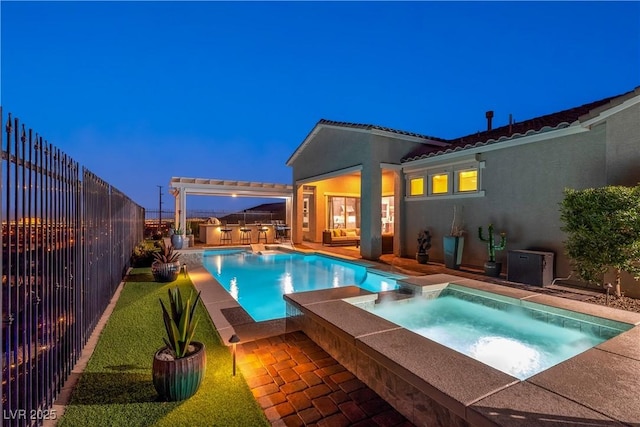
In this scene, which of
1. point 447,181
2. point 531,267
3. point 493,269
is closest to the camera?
point 531,267

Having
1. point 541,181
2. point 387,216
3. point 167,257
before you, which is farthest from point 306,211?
point 541,181

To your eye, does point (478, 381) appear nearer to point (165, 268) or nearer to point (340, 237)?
point (165, 268)

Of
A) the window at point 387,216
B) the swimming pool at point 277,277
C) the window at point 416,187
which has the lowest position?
the swimming pool at point 277,277

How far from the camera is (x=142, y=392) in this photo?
299 cm

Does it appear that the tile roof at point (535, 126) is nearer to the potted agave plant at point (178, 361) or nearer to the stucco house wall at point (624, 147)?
the stucco house wall at point (624, 147)

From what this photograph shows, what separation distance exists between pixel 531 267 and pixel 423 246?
11.4 feet

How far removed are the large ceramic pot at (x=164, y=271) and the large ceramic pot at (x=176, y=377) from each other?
549 cm

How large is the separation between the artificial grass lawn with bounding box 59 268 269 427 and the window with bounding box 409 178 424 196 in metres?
8.81

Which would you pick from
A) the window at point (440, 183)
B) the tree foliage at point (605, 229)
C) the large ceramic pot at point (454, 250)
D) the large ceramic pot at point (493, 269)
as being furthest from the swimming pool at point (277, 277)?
the tree foliage at point (605, 229)

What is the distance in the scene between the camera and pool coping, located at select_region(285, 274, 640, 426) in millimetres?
2041

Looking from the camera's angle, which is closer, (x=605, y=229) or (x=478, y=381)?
(x=478, y=381)

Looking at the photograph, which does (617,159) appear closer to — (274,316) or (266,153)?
(274,316)

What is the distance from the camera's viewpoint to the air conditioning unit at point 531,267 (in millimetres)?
7070

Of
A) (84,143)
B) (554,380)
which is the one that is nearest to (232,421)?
(554,380)
